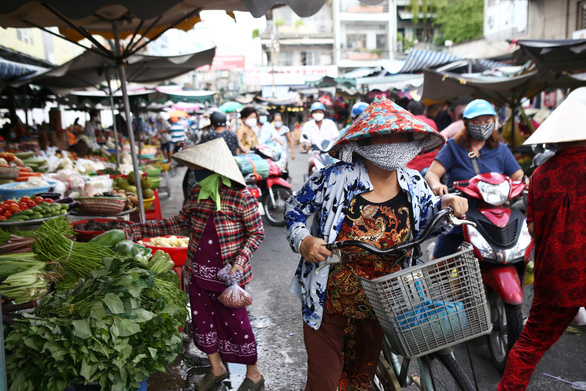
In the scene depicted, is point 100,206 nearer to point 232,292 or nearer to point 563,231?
point 232,292

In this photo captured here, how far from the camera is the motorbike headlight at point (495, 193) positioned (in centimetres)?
378

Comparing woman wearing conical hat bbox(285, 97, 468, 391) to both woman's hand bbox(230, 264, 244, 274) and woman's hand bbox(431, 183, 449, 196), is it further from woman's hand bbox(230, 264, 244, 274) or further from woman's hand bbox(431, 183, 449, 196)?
woman's hand bbox(431, 183, 449, 196)

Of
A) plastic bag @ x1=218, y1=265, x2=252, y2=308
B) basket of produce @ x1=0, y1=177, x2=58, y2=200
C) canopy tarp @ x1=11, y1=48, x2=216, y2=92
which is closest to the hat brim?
plastic bag @ x1=218, y1=265, x2=252, y2=308

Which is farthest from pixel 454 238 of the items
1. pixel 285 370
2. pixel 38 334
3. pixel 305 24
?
pixel 305 24

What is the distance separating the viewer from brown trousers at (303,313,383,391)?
258 cm

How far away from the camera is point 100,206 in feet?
16.6

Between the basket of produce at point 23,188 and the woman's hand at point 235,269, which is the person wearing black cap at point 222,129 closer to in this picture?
the basket of produce at point 23,188

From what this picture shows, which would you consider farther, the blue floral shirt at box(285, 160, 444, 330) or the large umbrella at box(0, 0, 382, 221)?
the large umbrella at box(0, 0, 382, 221)

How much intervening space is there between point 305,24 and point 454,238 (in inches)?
2040

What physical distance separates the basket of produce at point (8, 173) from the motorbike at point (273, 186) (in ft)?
13.4

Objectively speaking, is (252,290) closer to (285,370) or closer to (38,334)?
(285,370)

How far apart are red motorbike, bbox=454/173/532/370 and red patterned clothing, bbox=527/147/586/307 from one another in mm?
659

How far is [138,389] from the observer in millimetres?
2865

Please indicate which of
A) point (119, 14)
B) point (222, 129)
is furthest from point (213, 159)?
point (222, 129)
